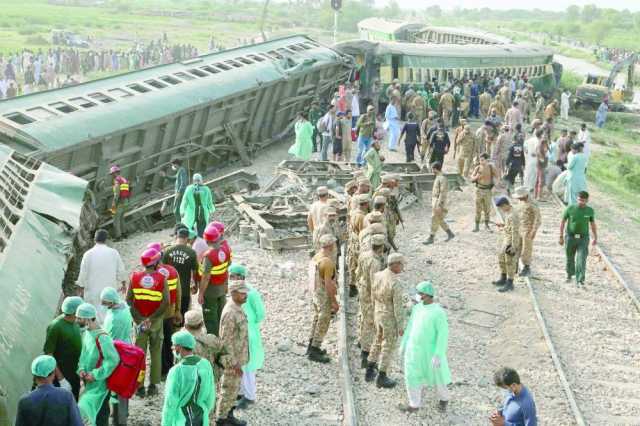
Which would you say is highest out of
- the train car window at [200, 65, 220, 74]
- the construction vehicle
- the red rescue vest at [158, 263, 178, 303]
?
the train car window at [200, 65, 220, 74]

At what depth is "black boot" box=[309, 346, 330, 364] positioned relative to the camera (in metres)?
9.82

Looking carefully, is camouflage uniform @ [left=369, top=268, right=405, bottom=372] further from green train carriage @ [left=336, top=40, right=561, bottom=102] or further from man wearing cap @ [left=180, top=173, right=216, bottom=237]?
green train carriage @ [left=336, top=40, right=561, bottom=102]

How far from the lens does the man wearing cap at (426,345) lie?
8211 mm

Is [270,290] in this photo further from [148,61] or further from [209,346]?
[148,61]

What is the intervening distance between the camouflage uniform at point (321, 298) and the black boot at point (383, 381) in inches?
36.1

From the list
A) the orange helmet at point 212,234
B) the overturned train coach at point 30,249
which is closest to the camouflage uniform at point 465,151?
the overturned train coach at point 30,249

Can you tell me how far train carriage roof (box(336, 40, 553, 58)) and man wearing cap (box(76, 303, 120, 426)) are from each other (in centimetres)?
2069

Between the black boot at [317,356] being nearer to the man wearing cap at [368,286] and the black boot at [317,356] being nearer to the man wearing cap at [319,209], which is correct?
the man wearing cap at [368,286]

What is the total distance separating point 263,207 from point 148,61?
29586mm

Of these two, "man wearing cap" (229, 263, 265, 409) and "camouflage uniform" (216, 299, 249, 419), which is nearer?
"camouflage uniform" (216, 299, 249, 419)

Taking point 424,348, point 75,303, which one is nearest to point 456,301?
point 424,348

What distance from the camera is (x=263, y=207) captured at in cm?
1548

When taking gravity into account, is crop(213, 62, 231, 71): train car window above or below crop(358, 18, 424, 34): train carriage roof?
above

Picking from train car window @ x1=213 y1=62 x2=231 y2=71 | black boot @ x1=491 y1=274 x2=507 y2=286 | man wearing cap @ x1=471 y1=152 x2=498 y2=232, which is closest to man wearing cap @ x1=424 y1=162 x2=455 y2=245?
man wearing cap @ x1=471 y1=152 x2=498 y2=232
